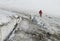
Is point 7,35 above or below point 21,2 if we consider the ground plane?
below

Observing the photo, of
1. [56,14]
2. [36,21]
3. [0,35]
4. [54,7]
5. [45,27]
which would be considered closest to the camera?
[0,35]

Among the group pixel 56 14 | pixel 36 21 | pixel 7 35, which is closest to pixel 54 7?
pixel 56 14

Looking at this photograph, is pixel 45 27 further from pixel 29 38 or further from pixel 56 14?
pixel 56 14

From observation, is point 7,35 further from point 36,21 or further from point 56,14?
point 56,14

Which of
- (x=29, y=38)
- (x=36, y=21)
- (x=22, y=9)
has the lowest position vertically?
(x=29, y=38)

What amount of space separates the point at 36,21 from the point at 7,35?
1031mm

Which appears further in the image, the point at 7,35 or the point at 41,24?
the point at 41,24

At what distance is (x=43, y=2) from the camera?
5578mm

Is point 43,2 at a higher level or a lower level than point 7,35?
higher

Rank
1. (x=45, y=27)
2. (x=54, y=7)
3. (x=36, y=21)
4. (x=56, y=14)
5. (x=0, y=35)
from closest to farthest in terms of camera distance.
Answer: (x=0, y=35) < (x=45, y=27) < (x=36, y=21) < (x=56, y=14) < (x=54, y=7)

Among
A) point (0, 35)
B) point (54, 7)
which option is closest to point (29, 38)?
point (0, 35)

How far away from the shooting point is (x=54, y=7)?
5363mm

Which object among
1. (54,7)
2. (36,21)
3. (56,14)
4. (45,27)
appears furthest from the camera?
(54,7)

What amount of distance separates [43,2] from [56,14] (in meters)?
0.82
